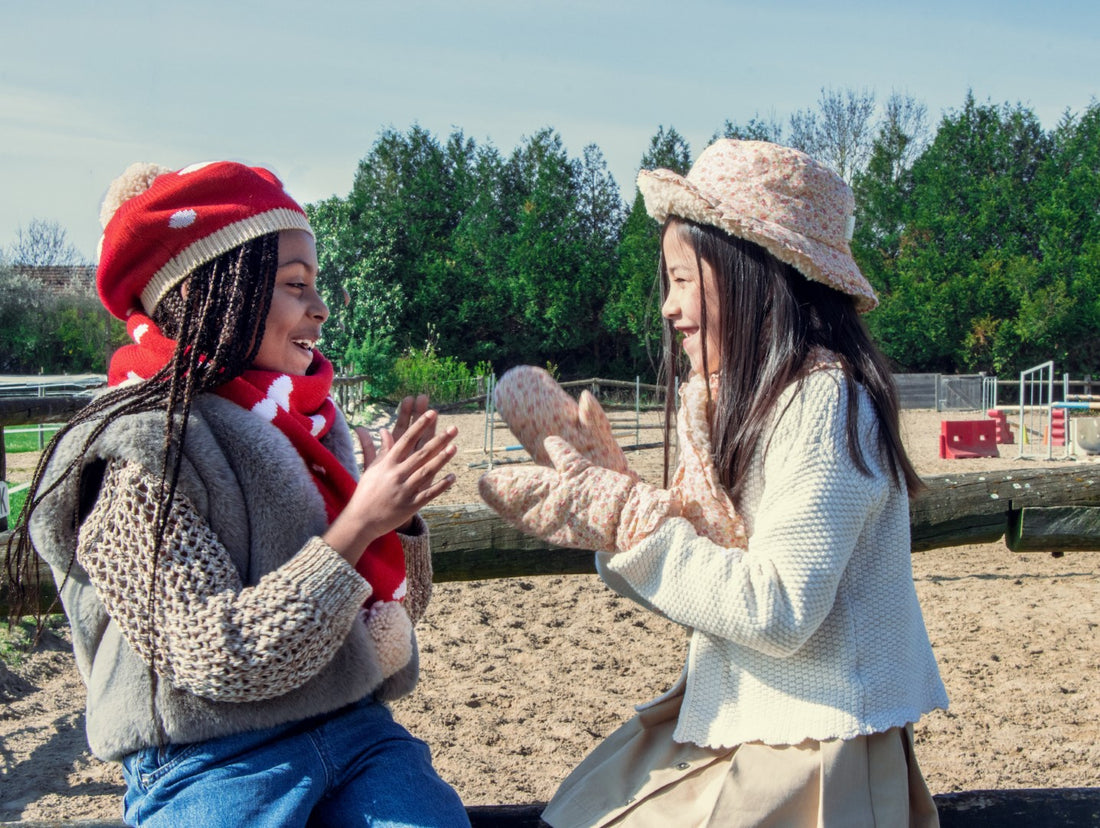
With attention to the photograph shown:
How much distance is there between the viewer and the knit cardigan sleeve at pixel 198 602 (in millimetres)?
1223

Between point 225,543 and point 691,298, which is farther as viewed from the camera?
point 691,298

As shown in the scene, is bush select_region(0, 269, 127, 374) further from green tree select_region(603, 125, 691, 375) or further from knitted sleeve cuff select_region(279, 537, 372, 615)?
knitted sleeve cuff select_region(279, 537, 372, 615)

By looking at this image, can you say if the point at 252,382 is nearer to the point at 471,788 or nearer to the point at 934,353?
the point at 471,788

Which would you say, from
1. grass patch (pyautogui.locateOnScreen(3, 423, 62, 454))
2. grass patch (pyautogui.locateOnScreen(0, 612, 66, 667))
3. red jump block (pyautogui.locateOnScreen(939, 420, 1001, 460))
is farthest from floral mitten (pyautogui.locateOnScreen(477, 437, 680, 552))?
grass patch (pyautogui.locateOnScreen(3, 423, 62, 454))

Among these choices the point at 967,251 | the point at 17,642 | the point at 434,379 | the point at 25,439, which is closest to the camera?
the point at 17,642

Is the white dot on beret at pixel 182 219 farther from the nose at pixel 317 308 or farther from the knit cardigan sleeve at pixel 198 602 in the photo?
the knit cardigan sleeve at pixel 198 602

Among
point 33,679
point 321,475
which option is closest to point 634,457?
point 33,679

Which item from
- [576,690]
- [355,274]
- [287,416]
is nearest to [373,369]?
[355,274]

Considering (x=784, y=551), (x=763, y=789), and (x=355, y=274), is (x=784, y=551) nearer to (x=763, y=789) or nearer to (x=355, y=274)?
(x=763, y=789)

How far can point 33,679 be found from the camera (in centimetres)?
423

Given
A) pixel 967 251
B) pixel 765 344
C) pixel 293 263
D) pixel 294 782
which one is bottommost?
pixel 294 782

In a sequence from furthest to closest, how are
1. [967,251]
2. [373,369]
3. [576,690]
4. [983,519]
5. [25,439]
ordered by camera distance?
[967,251]
[373,369]
[25,439]
[576,690]
[983,519]

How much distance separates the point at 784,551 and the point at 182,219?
95 cm

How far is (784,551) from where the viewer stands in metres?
1.26
